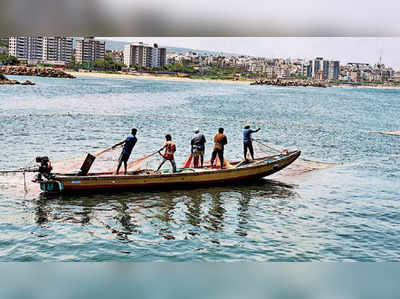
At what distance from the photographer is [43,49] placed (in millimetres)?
64062

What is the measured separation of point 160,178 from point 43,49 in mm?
60977

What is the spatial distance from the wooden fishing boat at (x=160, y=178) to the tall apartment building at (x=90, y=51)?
52.6m

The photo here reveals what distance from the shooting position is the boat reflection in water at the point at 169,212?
593 centimetres

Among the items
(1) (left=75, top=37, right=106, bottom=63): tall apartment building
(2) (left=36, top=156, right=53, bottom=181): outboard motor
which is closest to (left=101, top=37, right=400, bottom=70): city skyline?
(1) (left=75, top=37, right=106, bottom=63): tall apartment building

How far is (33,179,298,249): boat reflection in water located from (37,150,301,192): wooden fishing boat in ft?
0.41

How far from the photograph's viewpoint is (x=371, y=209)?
7906mm

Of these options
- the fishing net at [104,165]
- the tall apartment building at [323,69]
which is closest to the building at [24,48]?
the tall apartment building at [323,69]

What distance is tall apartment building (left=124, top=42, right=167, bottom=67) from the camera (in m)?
56.6

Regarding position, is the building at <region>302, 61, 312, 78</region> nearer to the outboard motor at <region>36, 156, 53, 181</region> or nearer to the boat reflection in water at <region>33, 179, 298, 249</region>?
the boat reflection in water at <region>33, 179, 298, 249</region>

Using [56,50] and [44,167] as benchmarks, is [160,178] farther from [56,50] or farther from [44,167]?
[56,50]

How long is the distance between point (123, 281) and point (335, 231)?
4701 millimetres

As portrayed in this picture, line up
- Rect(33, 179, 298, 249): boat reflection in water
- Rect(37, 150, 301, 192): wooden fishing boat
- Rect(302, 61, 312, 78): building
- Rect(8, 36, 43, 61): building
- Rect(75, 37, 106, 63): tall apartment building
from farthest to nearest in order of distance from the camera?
Rect(302, 61, 312, 78): building, Rect(8, 36, 43, 61): building, Rect(75, 37, 106, 63): tall apartment building, Rect(37, 150, 301, 192): wooden fishing boat, Rect(33, 179, 298, 249): boat reflection in water

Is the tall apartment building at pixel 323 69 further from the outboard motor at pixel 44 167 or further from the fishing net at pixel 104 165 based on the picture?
the outboard motor at pixel 44 167

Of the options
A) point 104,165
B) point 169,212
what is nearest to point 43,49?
point 104,165
